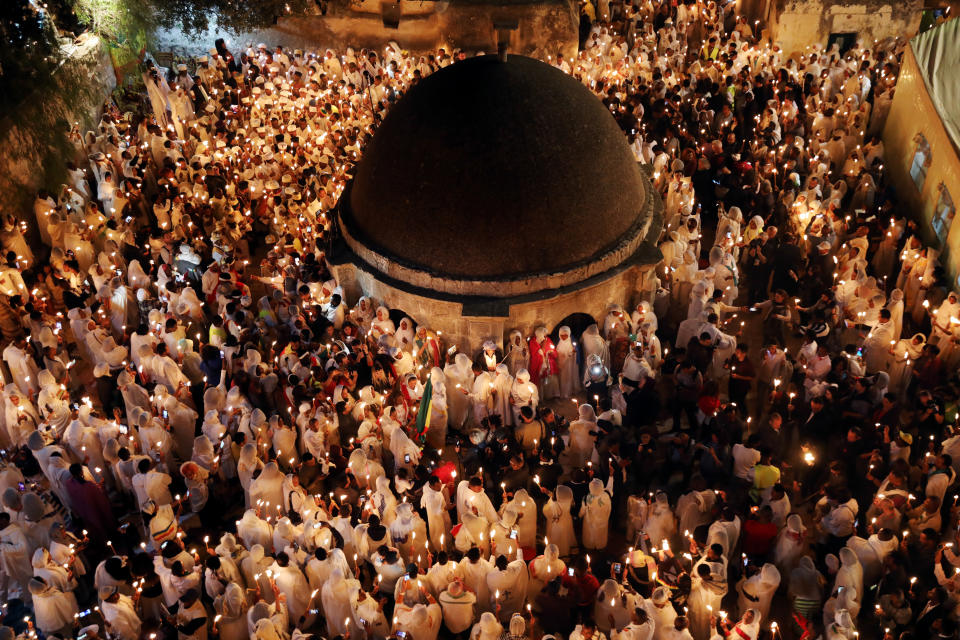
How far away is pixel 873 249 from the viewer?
15844mm

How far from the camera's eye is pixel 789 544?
33.7ft

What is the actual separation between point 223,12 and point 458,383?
14.1 metres

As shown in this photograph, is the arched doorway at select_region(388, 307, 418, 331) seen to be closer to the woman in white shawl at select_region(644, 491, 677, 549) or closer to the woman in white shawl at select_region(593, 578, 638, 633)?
the woman in white shawl at select_region(644, 491, 677, 549)

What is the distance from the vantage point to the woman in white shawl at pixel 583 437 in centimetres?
1209

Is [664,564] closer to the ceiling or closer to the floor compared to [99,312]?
closer to the floor

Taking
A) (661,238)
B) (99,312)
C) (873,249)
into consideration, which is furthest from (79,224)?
(873,249)

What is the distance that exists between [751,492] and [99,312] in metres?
10.7

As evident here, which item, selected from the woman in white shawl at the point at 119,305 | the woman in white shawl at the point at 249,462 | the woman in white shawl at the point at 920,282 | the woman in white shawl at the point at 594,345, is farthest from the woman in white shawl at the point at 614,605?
the woman in white shawl at the point at 119,305

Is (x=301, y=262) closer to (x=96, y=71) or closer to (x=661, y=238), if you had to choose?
(x=661, y=238)

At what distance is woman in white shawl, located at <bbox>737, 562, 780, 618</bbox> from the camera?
9.62 metres

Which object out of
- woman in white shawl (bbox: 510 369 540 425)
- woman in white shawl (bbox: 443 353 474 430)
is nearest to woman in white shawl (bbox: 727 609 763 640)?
woman in white shawl (bbox: 510 369 540 425)

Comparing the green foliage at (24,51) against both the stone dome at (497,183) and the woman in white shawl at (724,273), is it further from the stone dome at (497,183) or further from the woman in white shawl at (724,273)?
the woman in white shawl at (724,273)

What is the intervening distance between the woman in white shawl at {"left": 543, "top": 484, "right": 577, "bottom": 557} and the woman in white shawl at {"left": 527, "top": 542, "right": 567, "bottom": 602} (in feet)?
2.15

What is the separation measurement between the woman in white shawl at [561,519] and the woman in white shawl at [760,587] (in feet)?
7.38
